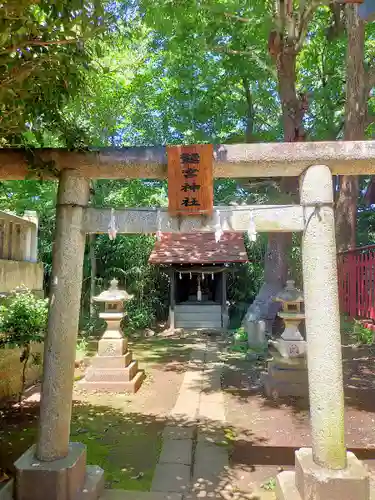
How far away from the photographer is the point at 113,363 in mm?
7793

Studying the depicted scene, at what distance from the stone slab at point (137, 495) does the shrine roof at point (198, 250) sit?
10.6 meters

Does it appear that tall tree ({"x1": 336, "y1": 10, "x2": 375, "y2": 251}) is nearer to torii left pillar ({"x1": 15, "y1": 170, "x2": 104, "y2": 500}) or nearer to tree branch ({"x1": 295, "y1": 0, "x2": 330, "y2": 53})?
tree branch ({"x1": 295, "y1": 0, "x2": 330, "y2": 53})

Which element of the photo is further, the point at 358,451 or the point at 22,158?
the point at 358,451

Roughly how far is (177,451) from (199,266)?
10467 millimetres

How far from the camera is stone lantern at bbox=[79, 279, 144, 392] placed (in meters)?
7.53

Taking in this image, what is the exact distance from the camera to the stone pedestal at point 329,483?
3.19 meters

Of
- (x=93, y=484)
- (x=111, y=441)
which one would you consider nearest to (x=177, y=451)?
(x=111, y=441)

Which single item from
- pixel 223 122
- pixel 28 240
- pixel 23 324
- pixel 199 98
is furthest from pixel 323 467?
pixel 223 122

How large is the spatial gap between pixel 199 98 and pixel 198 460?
12.8 metres

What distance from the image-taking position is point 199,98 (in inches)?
572

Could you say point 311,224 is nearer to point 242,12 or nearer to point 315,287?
point 315,287

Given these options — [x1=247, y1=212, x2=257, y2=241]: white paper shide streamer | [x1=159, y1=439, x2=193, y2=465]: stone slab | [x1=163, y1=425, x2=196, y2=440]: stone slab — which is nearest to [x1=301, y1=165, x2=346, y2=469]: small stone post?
[x1=247, y1=212, x2=257, y2=241]: white paper shide streamer

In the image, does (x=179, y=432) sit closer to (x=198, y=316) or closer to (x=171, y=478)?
(x=171, y=478)

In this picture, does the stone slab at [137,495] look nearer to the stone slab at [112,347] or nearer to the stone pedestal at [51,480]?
the stone pedestal at [51,480]
